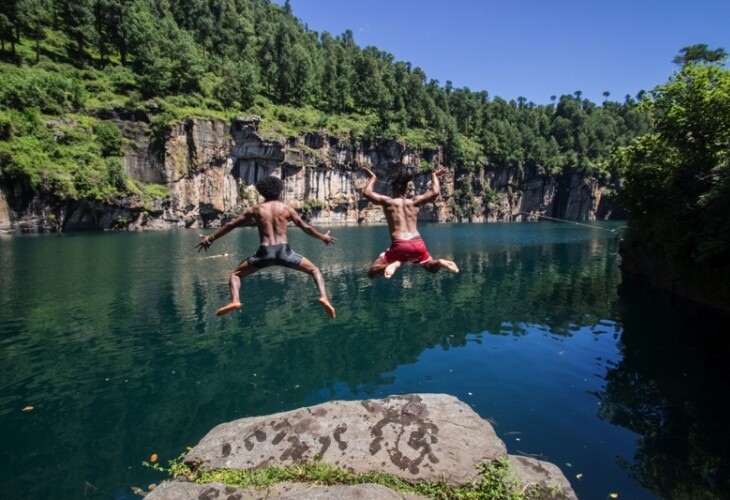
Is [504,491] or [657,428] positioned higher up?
[504,491]

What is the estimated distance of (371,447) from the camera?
8.91 meters

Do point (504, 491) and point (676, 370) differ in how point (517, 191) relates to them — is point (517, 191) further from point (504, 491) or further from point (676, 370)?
point (504, 491)

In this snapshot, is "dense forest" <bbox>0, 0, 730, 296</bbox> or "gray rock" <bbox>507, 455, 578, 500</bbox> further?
"dense forest" <bbox>0, 0, 730, 296</bbox>


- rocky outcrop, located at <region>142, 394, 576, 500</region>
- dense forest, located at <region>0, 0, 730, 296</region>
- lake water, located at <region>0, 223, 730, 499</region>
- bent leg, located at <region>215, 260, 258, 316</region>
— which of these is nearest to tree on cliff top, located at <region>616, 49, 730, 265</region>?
dense forest, located at <region>0, 0, 730, 296</region>

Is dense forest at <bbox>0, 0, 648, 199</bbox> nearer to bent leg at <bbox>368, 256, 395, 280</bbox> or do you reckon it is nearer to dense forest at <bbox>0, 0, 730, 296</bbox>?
dense forest at <bbox>0, 0, 730, 296</bbox>

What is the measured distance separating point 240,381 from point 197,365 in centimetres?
268

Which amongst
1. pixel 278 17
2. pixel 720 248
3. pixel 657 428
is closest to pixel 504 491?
pixel 657 428

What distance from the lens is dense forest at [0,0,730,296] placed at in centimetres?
2481

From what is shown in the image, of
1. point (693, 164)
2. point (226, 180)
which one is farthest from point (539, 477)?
point (226, 180)

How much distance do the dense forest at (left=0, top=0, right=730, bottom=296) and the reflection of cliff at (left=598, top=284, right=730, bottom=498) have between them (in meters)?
4.25

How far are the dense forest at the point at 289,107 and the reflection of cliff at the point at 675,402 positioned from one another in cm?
425

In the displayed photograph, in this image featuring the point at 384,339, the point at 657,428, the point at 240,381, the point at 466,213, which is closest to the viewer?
the point at 657,428

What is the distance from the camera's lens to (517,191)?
509 feet

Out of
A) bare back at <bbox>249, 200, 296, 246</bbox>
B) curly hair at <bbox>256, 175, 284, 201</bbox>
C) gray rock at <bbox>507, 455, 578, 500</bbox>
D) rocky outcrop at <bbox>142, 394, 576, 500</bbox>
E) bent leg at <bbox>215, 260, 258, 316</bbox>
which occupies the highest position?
curly hair at <bbox>256, 175, 284, 201</bbox>
